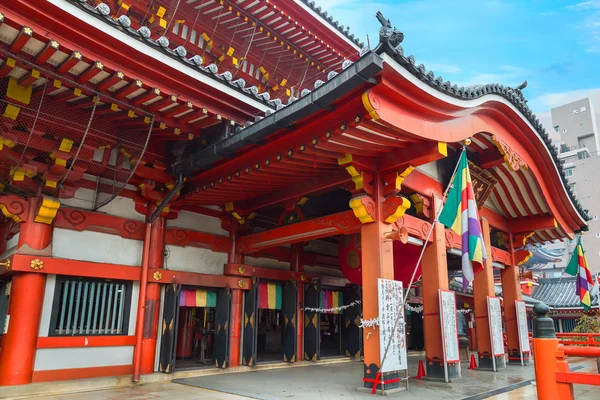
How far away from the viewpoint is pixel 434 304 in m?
8.18

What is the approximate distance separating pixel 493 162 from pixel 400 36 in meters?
5.55

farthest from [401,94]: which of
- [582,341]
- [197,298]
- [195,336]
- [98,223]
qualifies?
[195,336]

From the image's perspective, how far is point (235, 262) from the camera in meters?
10.0

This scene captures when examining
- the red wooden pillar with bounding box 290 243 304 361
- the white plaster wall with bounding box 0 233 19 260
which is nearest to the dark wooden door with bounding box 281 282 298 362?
the red wooden pillar with bounding box 290 243 304 361

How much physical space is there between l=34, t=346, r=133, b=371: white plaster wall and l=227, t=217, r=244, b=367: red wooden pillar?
2.26 m

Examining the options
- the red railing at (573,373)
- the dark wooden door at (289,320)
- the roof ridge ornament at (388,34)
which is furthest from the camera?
the dark wooden door at (289,320)

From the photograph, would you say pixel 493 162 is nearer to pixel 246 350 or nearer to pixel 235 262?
pixel 235 262

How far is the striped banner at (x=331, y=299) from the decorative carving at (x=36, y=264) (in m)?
6.99

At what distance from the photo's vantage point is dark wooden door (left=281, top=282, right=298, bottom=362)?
10586 mm

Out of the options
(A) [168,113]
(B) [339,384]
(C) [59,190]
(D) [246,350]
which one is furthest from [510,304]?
(C) [59,190]

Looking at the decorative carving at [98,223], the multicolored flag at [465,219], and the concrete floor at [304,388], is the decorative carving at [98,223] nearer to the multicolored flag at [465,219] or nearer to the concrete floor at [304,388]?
the concrete floor at [304,388]

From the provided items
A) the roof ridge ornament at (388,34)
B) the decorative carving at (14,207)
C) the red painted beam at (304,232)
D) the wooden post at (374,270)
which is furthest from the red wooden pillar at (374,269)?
the decorative carving at (14,207)

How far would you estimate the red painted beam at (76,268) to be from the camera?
6836 millimetres

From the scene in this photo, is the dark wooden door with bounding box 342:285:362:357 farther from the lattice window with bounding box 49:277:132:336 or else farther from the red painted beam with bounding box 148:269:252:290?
the lattice window with bounding box 49:277:132:336
